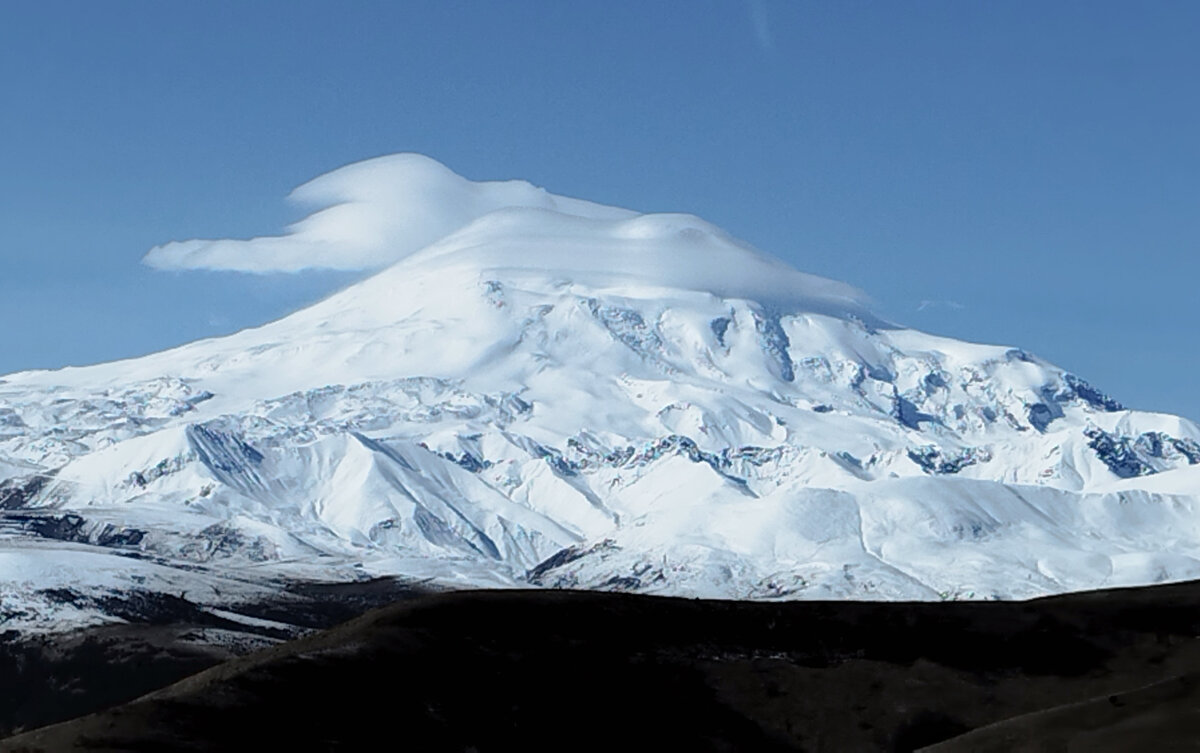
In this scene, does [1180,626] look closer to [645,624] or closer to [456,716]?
[645,624]

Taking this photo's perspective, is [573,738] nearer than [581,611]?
Yes

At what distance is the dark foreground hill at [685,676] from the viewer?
8175 cm

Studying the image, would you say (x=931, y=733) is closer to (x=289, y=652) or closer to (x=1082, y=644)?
(x=1082, y=644)

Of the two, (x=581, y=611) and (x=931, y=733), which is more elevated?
(x=581, y=611)

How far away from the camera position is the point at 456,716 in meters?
88.9

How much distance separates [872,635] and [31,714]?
378ft

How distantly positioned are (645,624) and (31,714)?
4280 inches

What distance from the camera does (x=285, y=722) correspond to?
81.5 metres

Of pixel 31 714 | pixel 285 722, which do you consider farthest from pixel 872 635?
pixel 31 714

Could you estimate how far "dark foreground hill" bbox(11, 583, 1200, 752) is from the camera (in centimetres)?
8175

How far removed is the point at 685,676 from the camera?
96812 mm

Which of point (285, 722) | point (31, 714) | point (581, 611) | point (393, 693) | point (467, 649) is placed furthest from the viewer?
point (31, 714)

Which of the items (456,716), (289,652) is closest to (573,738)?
(456,716)

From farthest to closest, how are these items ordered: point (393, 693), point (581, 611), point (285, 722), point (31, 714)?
1. point (31, 714)
2. point (581, 611)
3. point (393, 693)
4. point (285, 722)
